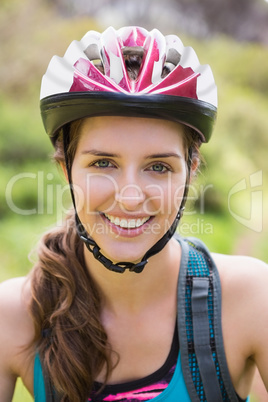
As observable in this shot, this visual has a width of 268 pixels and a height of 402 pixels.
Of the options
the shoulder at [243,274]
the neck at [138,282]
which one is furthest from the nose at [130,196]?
the shoulder at [243,274]

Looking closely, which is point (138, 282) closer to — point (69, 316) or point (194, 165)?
point (69, 316)

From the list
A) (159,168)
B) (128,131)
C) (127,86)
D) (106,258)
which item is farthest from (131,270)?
(127,86)

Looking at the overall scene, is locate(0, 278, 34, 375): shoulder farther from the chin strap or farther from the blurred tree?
the blurred tree

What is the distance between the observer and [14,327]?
238cm

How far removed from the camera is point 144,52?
7.77ft

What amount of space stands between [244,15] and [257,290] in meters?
11.9

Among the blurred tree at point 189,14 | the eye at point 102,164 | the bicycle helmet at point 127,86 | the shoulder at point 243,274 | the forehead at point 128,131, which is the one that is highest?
the blurred tree at point 189,14

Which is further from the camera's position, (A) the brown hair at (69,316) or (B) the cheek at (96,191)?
(A) the brown hair at (69,316)

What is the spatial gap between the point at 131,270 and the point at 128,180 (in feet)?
1.36

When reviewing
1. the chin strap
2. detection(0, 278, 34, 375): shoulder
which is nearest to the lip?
the chin strap

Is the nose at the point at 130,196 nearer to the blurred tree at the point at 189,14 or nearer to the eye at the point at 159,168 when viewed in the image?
the eye at the point at 159,168

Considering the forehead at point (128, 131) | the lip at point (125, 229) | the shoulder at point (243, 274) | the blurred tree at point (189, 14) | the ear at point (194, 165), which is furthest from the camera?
the blurred tree at point (189, 14)

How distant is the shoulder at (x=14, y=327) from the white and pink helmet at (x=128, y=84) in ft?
2.58

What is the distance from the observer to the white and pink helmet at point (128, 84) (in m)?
2.10
